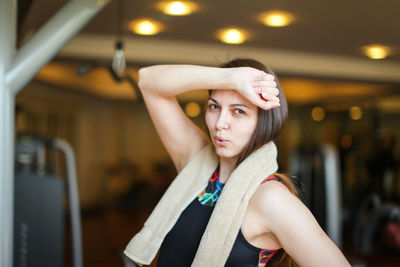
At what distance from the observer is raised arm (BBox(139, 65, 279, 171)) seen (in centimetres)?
121

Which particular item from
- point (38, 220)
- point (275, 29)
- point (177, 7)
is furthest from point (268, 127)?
point (275, 29)

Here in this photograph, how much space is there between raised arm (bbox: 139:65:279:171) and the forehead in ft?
0.09

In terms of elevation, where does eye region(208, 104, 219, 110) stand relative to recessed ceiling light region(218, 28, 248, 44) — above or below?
below

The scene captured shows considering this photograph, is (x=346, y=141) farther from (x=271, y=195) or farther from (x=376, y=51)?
(x=271, y=195)

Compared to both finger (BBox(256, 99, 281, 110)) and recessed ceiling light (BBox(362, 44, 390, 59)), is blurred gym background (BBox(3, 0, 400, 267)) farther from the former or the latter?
finger (BBox(256, 99, 281, 110))

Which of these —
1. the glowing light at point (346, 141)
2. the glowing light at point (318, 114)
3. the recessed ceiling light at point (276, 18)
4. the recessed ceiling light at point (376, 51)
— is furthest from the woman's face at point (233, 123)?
the glowing light at point (318, 114)

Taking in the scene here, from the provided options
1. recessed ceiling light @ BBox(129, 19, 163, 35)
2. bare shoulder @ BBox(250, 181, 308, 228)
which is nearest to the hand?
bare shoulder @ BBox(250, 181, 308, 228)

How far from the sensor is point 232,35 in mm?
4309

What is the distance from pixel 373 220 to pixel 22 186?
3015 millimetres

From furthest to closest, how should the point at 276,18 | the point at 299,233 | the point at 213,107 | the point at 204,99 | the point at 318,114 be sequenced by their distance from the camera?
the point at 204,99 < the point at 318,114 < the point at 276,18 < the point at 213,107 < the point at 299,233

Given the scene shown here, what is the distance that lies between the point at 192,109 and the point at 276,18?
7.27 m

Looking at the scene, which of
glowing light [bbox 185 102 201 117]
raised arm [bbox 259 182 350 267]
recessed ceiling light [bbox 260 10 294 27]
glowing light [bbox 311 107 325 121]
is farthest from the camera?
glowing light [bbox 185 102 201 117]

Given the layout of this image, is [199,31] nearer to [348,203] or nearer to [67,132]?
[67,132]

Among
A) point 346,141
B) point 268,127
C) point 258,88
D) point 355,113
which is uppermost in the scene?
point 355,113
